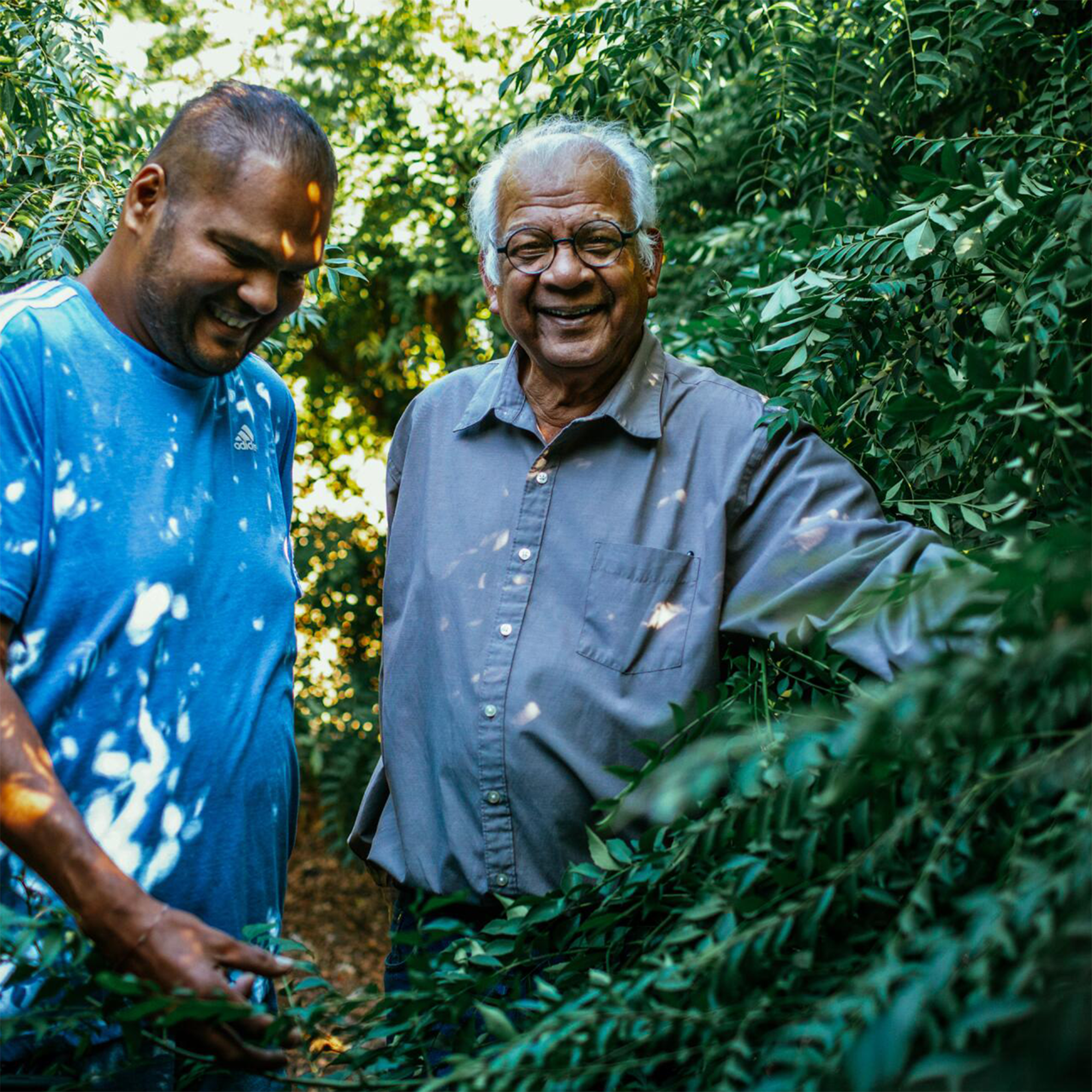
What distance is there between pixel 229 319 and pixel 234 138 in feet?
1.03

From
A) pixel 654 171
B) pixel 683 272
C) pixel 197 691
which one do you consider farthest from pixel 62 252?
pixel 683 272

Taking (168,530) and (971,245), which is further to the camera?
Answer: (971,245)

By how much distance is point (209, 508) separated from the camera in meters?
2.12

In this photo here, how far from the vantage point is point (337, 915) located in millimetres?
7289

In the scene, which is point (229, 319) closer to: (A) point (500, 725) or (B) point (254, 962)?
(A) point (500, 725)

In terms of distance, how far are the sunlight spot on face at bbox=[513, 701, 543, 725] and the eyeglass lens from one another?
3.09ft

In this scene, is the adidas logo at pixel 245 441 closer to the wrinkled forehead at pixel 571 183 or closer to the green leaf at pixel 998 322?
the wrinkled forehead at pixel 571 183

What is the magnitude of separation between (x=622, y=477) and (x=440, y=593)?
45cm

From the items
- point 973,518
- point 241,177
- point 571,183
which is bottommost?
point 973,518

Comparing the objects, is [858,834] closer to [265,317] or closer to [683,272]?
[265,317]

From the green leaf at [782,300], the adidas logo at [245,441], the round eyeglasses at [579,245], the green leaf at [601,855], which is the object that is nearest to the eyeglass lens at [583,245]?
the round eyeglasses at [579,245]

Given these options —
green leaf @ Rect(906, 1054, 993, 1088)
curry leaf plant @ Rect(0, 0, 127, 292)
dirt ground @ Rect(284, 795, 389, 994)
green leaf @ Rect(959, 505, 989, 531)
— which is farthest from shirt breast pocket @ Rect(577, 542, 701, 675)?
dirt ground @ Rect(284, 795, 389, 994)

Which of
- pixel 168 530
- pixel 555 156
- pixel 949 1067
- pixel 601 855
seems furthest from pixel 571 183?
pixel 949 1067

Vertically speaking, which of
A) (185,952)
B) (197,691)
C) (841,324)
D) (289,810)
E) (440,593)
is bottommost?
(185,952)
